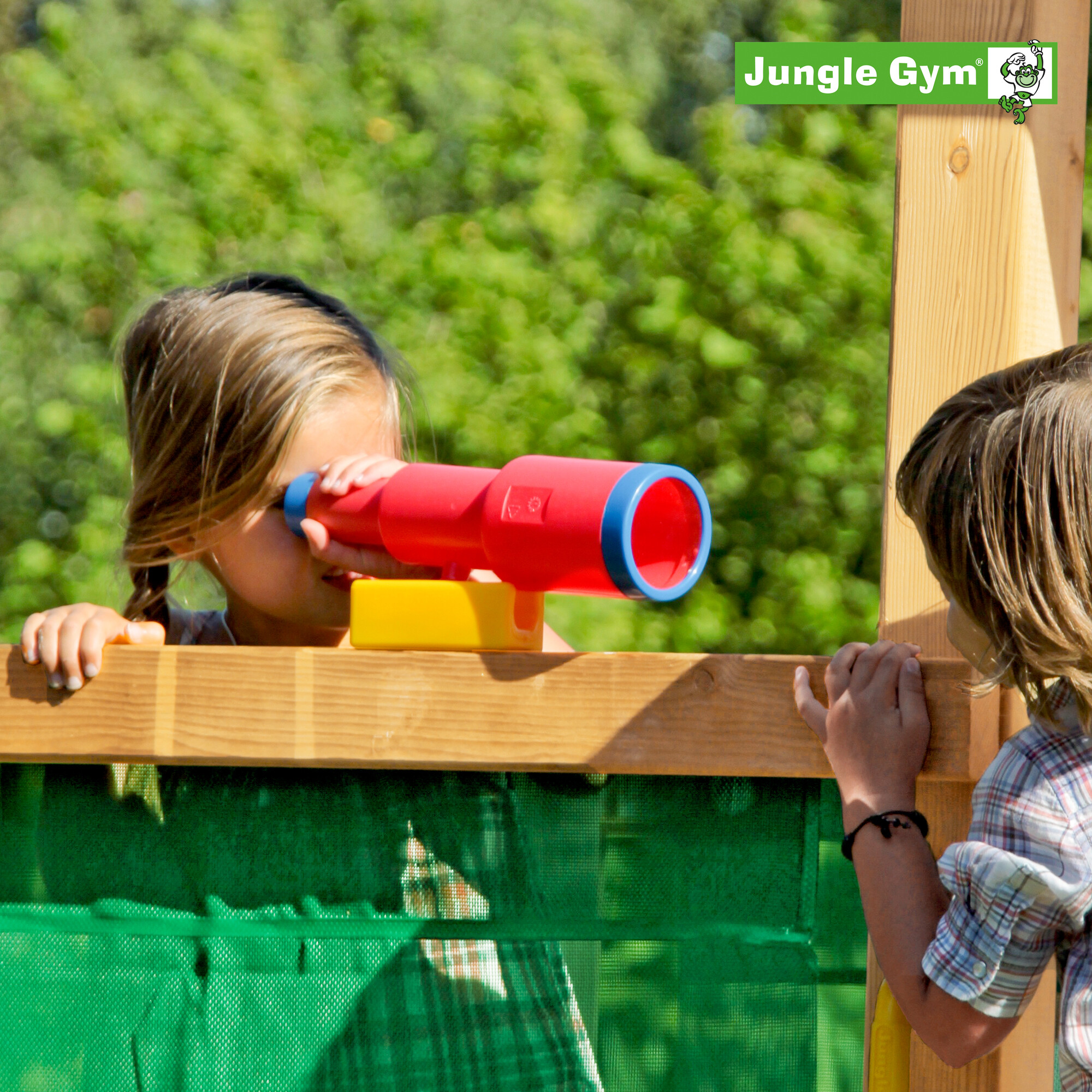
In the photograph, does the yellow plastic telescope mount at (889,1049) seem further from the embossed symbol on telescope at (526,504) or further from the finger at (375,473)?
the finger at (375,473)

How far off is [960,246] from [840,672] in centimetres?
48

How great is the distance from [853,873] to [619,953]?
0.82 feet

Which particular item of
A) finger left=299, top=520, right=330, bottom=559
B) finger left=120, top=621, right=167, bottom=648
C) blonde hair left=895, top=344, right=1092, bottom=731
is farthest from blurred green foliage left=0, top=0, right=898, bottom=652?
blonde hair left=895, top=344, right=1092, bottom=731

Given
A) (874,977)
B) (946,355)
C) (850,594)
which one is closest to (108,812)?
(874,977)

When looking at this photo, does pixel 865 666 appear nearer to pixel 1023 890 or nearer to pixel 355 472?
pixel 1023 890

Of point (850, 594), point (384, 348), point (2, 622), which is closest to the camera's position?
point (384, 348)

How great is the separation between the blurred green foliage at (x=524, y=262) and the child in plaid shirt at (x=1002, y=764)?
145 inches

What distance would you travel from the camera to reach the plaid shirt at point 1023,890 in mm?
1070

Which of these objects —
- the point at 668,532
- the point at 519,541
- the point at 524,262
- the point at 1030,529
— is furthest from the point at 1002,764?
the point at 524,262

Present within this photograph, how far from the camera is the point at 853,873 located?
4.09ft

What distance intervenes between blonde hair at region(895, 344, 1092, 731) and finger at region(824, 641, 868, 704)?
0.39 feet

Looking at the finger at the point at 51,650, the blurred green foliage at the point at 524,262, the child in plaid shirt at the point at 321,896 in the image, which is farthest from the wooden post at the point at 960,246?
the blurred green foliage at the point at 524,262

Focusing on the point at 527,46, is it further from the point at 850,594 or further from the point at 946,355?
the point at 946,355

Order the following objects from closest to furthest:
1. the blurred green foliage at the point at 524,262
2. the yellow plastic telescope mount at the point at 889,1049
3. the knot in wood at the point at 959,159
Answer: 1. the yellow plastic telescope mount at the point at 889,1049
2. the knot in wood at the point at 959,159
3. the blurred green foliage at the point at 524,262
